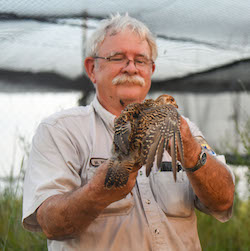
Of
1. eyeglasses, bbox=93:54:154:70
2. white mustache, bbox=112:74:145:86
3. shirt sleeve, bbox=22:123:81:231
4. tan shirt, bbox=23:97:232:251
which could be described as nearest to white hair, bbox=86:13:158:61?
eyeglasses, bbox=93:54:154:70

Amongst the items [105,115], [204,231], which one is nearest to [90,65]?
[105,115]

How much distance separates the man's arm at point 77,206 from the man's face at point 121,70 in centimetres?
80

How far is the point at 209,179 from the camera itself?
87.7 inches

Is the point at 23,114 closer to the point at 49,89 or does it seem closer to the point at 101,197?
the point at 49,89

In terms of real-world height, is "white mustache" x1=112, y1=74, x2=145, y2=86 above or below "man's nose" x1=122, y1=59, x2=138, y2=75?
below

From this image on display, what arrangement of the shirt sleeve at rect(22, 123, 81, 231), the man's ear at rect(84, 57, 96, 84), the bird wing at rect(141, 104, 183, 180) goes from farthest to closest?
the man's ear at rect(84, 57, 96, 84) → the shirt sleeve at rect(22, 123, 81, 231) → the bird wing at rect(141, 104, 183, 180)

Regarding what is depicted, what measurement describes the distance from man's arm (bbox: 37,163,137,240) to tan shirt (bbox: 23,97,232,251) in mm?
102

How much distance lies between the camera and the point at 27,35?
4035 mm

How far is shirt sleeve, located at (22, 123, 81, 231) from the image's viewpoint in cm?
223

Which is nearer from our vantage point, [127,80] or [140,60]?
[127,80]

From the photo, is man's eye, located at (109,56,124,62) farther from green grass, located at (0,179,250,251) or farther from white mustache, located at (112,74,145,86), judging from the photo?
green grass, located at (0,179,250,251)

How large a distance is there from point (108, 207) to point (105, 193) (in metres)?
0.36

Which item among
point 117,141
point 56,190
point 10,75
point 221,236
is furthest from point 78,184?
point 221,236

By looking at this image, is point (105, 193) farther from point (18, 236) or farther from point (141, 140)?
point (18, 236)
